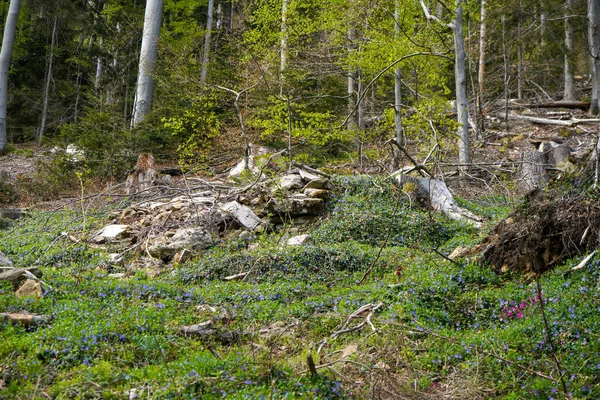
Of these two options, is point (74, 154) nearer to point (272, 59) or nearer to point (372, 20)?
point (272, 59)

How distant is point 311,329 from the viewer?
5.64 meters

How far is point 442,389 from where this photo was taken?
4.40 m

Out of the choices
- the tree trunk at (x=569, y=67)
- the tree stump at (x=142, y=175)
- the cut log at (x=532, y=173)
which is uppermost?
the tree trunk at (x=569, y=67)

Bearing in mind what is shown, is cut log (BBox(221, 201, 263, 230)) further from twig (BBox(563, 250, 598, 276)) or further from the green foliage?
twig (BBox(563, 250, 598, 276))

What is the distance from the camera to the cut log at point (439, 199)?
10055 millimetres

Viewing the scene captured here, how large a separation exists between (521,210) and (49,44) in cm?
2561

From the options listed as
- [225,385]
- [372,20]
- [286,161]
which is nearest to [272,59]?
[372,20]

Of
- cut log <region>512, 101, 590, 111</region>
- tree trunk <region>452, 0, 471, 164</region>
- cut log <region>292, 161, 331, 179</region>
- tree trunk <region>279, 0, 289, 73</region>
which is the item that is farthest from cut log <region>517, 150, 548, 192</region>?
cut log <region>512, 101, 590, 111</region>

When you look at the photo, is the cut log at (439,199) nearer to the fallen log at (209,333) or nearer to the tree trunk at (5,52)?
the fallen log at (209,333)

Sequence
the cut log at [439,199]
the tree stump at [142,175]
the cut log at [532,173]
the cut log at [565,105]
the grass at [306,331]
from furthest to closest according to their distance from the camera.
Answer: the cut log at [565,105] → the tree stump at [142,175] → the cut log at [532,173] → the cut log at [439,199] → the grass at [306,331]

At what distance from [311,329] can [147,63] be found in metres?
14.7

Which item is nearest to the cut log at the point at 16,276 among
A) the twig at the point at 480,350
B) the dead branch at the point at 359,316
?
the dead branch at the point at 359,316

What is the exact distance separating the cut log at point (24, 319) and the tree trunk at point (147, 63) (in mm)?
13136

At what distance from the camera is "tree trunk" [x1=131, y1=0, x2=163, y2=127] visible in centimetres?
1789
